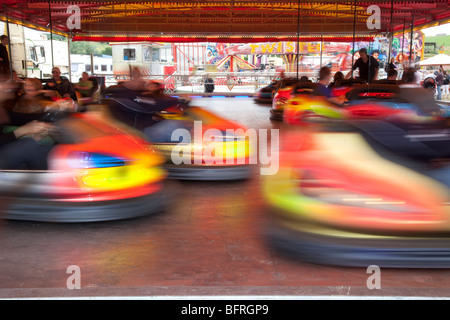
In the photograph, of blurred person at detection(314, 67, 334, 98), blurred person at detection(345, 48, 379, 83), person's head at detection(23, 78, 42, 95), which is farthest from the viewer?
blurred person at detection(345, 48, 379, 83)

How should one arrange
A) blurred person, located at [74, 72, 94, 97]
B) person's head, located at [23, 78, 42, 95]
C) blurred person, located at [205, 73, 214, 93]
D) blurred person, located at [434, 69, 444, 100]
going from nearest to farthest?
person's head, located at [23, 78, 42, 95], blurred person, located at [74, 72, 94, 97], blurred person, located at [434, 69, 444, 100], blurred person, located at [205, 73, 214, 93]

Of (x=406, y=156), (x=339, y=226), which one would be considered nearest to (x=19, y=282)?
(x=339, y=226)

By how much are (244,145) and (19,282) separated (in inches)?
85.7

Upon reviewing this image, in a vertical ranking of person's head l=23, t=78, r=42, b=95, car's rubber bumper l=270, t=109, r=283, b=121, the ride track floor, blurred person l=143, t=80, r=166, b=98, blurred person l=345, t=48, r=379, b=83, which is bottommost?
→ the ride track floor

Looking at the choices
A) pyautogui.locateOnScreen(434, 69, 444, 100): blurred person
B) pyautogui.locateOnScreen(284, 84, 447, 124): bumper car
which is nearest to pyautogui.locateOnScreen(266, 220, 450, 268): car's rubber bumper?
pyautogui.locateOnScreen(284, 84, 447, 124): bumper car

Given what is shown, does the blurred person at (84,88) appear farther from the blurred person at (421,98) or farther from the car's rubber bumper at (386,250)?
the car's rubber bumper at (386,250)

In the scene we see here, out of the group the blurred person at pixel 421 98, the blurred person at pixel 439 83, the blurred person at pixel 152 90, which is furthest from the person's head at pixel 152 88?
the blurred person at pixel 439 83

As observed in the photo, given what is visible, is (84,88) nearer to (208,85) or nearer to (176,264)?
(176,264)

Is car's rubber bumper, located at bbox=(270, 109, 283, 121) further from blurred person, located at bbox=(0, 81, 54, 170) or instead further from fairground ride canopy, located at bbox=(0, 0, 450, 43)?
blurred person, located at bbox=(0, 81, 54, 170)

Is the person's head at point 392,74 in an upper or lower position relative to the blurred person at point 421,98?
upper

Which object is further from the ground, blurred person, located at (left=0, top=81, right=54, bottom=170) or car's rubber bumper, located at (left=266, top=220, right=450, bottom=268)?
blurred person, located at (left=0, top=81, right=54, bottom=170)

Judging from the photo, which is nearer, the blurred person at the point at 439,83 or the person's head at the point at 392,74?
the person's head at the point at 392,74

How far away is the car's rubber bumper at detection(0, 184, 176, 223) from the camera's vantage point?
2582 mm

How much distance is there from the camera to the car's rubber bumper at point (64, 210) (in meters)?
2.58
